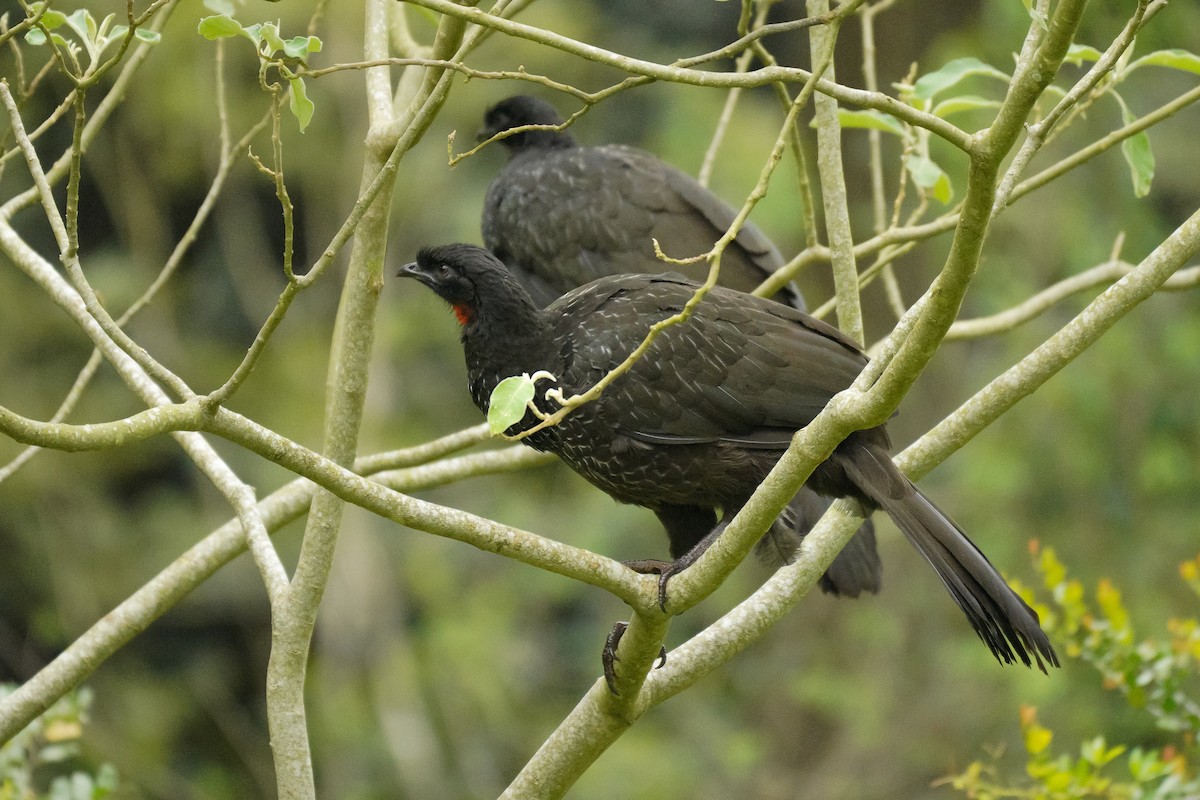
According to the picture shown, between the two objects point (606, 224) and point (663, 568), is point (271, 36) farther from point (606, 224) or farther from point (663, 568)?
point (606, 224)

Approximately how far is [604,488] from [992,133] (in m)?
1.67

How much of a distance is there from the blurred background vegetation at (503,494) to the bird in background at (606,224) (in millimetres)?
3107

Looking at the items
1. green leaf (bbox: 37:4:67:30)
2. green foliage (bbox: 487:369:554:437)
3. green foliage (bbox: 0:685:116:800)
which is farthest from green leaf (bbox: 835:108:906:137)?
green foliage (bbox: 0:685:116:800)

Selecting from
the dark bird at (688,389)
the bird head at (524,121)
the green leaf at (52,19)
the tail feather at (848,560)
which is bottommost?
the tail feather at (848,560)

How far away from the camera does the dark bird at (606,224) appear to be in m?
4.48

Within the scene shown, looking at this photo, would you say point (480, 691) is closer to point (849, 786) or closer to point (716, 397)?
point (849, 786)

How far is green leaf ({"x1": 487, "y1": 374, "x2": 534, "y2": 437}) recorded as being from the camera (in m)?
2.16

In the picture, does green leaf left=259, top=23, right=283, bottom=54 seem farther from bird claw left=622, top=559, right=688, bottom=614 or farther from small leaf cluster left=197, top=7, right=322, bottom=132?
bird claw left=622, top=559, right=688, bottom=614

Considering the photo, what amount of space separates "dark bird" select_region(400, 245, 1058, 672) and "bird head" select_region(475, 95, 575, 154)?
1.84 metres

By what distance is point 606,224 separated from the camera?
457 cm

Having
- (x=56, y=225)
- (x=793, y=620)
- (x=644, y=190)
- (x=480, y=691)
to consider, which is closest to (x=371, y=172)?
(x=56, y=225)

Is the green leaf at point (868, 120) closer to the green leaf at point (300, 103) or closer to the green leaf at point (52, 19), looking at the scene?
the green leaf at point (300, 103)

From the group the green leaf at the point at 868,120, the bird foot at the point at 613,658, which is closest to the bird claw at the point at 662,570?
the bird foot at the point at 613,658

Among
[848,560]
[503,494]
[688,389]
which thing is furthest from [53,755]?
[503,494]
